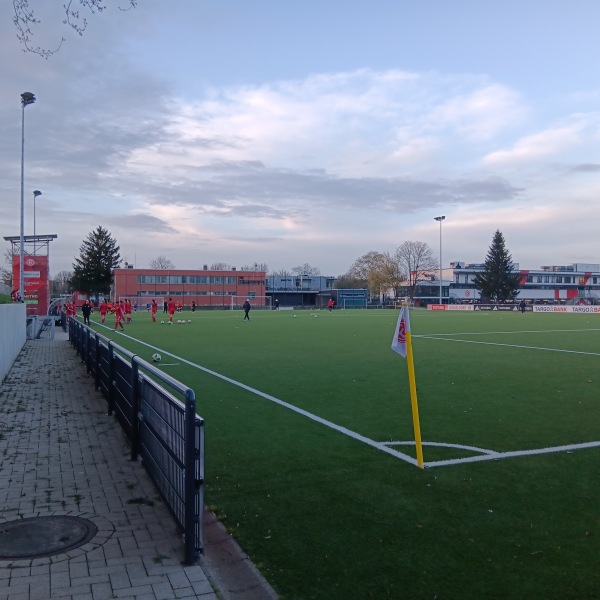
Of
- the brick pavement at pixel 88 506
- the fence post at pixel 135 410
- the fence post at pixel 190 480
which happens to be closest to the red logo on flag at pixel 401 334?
the fence post at pixel 135 410

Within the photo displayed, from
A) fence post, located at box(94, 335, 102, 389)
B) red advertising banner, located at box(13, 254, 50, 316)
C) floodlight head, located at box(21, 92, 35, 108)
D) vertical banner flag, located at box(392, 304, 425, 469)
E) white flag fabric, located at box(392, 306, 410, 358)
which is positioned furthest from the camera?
red advertising banner, located at box(13, 254, 50, 316)

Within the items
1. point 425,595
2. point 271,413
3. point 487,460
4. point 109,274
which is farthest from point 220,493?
point 109,274

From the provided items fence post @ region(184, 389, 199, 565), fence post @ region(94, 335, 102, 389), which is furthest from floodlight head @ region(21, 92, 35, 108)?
fence post @ region(184, 389, 199, 565)

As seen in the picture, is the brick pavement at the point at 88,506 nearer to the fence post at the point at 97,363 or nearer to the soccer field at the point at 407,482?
the soccer field at the point at 407,482

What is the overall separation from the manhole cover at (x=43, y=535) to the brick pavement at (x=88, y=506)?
9 cm

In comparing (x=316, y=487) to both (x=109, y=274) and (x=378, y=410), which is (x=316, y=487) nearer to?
(x=378, y=410)

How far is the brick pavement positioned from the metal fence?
0.17m

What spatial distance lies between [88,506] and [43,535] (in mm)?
689

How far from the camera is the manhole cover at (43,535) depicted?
4.44 metres

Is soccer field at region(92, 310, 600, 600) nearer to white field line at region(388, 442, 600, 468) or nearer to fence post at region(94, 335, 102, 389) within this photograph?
white field line at region(388, 442, 600, 468)

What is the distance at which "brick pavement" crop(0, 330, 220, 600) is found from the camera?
3.91m

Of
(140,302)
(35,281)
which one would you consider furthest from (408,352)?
(140,302)

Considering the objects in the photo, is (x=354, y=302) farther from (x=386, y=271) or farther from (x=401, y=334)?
(x=401, y=334)

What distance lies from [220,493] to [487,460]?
3.06 meters
